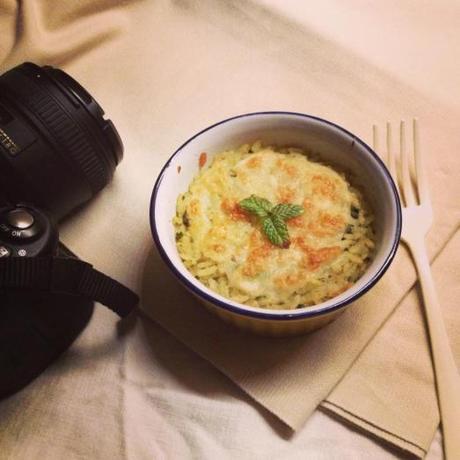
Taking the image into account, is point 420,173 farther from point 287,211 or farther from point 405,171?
point 287,211

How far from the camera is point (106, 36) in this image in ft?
3.74

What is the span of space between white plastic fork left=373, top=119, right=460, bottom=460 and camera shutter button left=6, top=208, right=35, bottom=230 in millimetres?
504

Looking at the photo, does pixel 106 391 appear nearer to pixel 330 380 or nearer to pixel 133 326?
pixel 133 326

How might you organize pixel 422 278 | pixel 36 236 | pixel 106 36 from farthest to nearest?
pixel 106 36 < pixel 422 278 < pixel 36 236

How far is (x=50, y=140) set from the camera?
83 centimetres

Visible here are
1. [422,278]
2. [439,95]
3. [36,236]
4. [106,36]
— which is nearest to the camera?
[36,236]

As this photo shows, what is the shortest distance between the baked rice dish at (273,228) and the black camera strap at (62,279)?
4.1 inches

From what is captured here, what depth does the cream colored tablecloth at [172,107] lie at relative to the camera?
29.7 inches

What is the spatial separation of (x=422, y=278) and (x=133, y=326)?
1.32 ft

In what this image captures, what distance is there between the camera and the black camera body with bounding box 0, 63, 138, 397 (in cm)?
70

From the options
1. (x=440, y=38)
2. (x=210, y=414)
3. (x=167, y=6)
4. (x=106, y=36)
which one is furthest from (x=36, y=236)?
(x=440, y=38)

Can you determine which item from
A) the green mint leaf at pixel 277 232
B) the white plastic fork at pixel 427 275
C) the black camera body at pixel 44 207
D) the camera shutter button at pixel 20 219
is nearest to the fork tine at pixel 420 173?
the white plastic fork at pixel 427 275

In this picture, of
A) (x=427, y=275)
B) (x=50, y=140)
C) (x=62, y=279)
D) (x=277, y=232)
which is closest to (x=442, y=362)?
(x=427, y=275)

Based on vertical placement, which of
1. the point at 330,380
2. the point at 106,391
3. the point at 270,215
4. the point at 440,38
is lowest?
the point at 106,391
